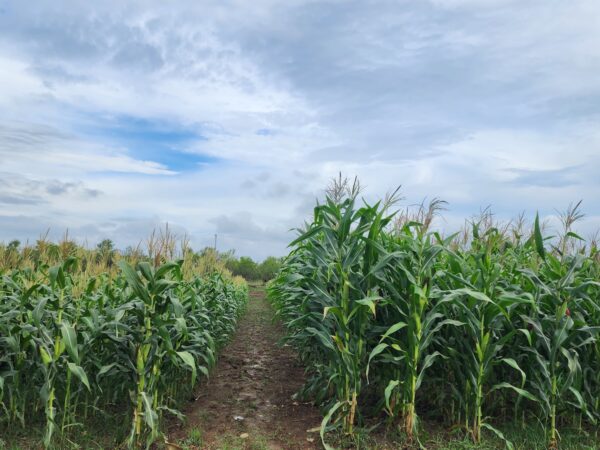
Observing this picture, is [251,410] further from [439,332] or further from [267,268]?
[267,268]

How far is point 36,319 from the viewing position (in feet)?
16.5

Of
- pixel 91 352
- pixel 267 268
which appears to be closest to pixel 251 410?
pixel 91 352

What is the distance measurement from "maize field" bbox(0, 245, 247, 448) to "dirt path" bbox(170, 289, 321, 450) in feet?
1.72

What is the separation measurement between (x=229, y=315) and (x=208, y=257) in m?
1.59

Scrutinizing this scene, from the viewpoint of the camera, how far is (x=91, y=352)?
5625 millimetres

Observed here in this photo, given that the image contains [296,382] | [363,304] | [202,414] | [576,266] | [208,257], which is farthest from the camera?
[208,257]

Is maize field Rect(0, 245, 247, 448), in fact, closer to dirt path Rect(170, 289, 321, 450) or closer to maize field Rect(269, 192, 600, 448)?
dirt path Rect(170, 289, 321, 450)

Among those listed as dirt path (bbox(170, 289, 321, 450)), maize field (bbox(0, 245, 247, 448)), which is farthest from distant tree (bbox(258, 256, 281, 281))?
maize field (bbox(0, 245, 247, 448))

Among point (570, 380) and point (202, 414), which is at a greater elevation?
point (570, 380)

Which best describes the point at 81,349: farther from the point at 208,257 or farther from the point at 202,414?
the point at 208,257

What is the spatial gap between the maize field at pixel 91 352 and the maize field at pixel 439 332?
168cm

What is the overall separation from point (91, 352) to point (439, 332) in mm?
4309

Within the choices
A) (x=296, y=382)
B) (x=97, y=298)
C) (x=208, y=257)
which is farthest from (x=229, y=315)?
(x=97, y=298)

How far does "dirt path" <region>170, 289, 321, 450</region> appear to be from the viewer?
5578 mm
